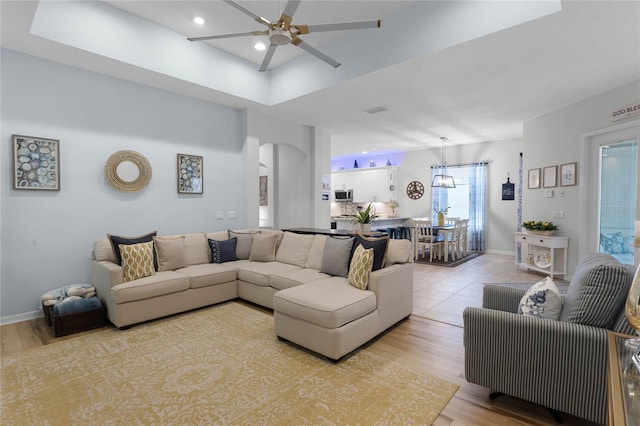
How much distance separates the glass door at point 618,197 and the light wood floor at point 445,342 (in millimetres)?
1299

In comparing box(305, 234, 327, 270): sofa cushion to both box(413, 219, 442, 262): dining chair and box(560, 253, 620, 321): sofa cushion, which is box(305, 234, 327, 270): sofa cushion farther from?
box(413, 219, 442, 262): dining chair

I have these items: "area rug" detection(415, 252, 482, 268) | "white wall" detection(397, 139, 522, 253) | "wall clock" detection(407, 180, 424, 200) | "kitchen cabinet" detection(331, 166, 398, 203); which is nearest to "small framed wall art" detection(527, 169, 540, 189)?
"white wall" detection(397, 139, 522, 253)

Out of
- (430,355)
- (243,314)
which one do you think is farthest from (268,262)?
(430,355)

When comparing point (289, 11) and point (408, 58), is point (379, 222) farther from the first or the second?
point (289, 11)

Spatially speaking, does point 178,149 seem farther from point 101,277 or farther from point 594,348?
point 594,348

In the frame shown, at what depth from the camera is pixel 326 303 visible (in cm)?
264

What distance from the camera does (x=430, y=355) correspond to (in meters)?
2.72

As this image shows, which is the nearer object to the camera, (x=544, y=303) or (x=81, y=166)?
(x=544, y=303)

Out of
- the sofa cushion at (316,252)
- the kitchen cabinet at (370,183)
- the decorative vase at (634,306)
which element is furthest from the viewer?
the kitchen cabinet at (370,183)

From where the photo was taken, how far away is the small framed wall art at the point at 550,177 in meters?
5.39

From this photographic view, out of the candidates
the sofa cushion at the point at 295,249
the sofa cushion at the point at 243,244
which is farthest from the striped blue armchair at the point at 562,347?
the sofa cushion at the point at 243,244

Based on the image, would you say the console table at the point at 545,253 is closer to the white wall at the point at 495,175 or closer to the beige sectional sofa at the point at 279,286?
the white wall at the point at 495,175

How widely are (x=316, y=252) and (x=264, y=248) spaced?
884mm

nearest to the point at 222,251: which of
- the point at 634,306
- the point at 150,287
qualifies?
the point at 150,287
